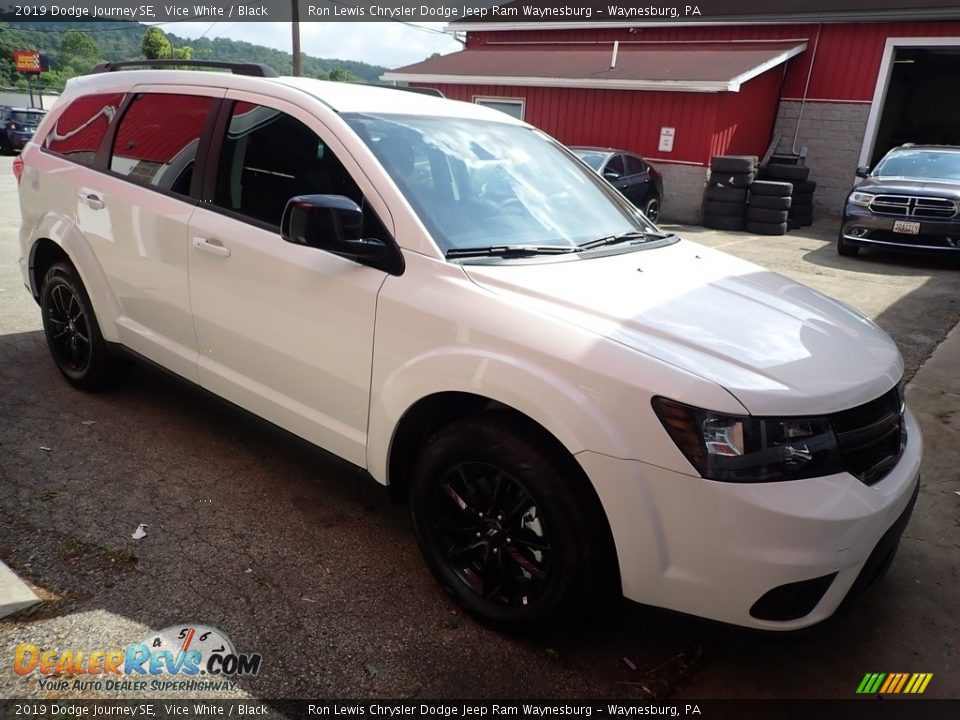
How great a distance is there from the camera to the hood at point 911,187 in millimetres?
9930

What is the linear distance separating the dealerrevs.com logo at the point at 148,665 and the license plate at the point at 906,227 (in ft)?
35.6

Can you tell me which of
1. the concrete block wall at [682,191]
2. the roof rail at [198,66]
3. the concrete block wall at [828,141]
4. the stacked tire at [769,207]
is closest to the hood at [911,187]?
the stacked tire at [769,207]

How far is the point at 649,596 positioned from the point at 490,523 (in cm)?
60

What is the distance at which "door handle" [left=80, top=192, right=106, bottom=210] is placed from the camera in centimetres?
371

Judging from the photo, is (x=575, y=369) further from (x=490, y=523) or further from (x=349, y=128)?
(x=349, y=128)

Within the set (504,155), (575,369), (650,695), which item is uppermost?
(504,155)

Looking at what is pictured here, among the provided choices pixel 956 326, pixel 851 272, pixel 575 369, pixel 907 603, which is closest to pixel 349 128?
pixel 575 369

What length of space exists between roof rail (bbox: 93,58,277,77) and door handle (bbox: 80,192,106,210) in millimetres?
851

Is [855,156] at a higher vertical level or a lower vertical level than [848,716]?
higher

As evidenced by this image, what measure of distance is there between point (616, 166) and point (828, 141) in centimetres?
809

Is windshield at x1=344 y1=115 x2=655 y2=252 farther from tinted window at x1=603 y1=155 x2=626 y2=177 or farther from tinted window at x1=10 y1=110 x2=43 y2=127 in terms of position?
tinted window at x1=10 y1=110 x2=43 y2=127

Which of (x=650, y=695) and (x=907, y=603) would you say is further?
(x=907, y=603)

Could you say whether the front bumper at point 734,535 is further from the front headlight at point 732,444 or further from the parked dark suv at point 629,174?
the parked dark suv at point 629,174

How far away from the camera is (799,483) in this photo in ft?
6.47
